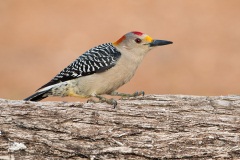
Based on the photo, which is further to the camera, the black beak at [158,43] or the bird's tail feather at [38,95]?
the black beak at [158,43]

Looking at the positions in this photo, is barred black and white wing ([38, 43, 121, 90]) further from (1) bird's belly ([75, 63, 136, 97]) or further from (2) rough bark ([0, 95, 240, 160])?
(2) rough bark ([0, 95, 240, 160])

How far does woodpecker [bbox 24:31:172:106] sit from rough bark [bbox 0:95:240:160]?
2.22 feet

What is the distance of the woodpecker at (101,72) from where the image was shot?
6.32 meters

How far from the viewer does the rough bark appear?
5238mm

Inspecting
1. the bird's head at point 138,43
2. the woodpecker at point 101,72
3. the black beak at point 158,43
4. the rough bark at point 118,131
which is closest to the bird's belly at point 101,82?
the woodpecker at point 101,72

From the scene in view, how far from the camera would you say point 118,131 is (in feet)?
17.7

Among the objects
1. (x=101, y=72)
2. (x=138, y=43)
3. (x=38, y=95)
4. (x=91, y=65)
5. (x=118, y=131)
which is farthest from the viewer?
(x=138, y=43)

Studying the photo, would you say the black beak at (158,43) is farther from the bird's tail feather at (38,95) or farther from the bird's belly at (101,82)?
the bird's tail feather at (38,95)

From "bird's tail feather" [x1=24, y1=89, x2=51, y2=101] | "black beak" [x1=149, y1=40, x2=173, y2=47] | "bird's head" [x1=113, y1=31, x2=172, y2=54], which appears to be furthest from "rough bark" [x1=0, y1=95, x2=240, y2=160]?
"bird's head" [x1=113, y1=31, x2=172, y2=54]

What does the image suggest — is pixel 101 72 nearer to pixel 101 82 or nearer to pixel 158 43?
pixel 101 82

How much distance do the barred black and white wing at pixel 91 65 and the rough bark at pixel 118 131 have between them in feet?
2.93

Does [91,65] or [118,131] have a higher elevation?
[91,65]

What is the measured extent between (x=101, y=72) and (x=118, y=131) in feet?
4.18

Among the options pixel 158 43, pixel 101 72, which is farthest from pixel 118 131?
pixel 158 43
